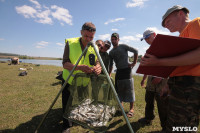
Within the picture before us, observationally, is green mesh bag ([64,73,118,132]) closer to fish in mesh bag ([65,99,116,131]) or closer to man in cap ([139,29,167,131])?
fish in mesh bag ([65,99,116,131])

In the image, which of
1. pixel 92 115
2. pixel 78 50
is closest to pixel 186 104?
pixel 92 115

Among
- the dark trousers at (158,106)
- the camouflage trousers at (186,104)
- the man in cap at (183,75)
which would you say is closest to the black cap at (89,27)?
the man in cap at (183,75)

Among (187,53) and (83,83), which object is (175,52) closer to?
(187,53)

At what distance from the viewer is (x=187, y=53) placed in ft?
3.98

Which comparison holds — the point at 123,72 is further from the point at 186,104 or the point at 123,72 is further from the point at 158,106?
the point at 186,104

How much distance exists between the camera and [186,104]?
4.54 ft

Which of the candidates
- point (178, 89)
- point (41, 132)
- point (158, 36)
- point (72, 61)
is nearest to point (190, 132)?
point (178, 89)

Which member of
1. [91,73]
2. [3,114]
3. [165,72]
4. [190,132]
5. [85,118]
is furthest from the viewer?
[3,114]

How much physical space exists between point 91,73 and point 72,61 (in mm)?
695

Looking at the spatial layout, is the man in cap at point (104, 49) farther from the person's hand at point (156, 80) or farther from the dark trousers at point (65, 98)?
the person's hand at point (156, 80)

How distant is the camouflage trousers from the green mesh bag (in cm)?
89

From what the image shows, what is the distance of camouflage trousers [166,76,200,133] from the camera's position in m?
1.36

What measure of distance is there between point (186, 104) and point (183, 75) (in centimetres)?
35

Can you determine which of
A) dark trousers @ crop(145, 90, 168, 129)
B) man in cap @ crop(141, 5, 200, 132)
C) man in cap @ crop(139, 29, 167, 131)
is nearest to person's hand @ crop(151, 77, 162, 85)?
man in cap @ crop(139, 29, 167, 131)
